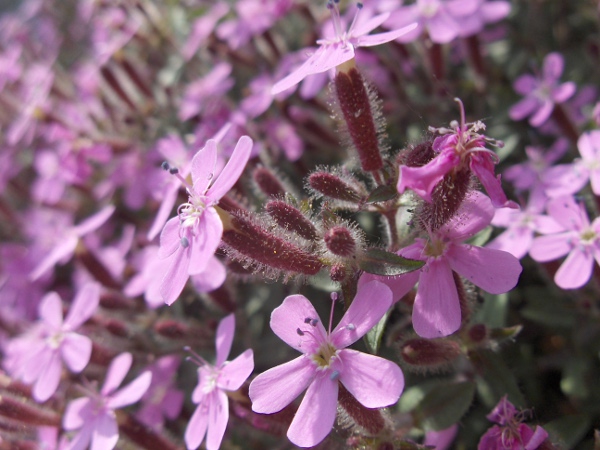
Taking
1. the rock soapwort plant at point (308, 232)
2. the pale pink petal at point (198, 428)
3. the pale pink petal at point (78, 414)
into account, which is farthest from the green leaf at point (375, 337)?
the pale pink petal at point (78, 414)

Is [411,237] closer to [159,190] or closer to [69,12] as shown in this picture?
[159,190]

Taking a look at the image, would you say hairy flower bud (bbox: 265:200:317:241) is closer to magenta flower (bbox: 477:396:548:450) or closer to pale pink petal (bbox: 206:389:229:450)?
pale pink petal (bbox: 206:389:229:450)

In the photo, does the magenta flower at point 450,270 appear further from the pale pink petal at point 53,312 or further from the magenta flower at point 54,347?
the pale pink petal at point 53,312

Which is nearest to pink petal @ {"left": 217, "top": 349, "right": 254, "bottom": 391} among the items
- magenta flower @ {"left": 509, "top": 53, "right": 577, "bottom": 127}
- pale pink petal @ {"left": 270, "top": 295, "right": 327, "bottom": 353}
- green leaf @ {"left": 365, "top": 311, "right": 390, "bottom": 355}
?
pale pink petal @ {"left": 270, "top": 295, "right": 327, "bottom": 353}

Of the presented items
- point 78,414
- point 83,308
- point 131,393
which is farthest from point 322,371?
point 83,308

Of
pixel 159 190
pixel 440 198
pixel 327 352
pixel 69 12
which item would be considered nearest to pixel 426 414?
pixel 327 352

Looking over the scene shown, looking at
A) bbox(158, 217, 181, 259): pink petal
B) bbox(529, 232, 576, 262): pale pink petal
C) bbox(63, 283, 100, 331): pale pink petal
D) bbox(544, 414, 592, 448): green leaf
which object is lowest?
bbox(544, 414, 592, 448): green leaf
